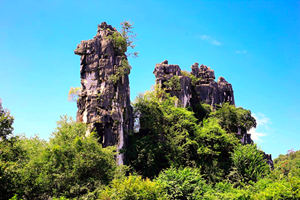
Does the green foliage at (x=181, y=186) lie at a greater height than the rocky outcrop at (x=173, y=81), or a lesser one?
lesser

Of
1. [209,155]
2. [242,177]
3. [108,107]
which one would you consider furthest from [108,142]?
[242,177]

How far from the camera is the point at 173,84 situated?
38031 mm

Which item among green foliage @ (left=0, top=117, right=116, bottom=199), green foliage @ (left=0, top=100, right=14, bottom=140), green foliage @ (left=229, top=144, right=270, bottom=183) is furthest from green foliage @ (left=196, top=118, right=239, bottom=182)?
green foliage @ (left=0, top=100, right=14, bottom=140)

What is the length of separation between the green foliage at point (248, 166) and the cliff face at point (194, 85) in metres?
10.7

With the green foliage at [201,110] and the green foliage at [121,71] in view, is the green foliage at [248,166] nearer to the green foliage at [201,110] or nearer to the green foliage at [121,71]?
the green foliage at [201,110]

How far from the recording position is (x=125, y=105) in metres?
29.2

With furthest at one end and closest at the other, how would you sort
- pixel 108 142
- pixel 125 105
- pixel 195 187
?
1. pixel 125 105
2. pixel 108 142
3. pixel 195 187

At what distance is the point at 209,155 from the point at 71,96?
17118mm

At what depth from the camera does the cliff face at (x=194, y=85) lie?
38125 mm

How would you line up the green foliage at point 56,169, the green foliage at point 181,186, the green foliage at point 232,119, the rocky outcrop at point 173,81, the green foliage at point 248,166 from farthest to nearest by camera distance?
the green foliage at point 232,119 < the rocky outcrop at point 173,81 < the green foliage at point 248,166 < the green foliage at point 181,186 < the green foliage at point 56,169

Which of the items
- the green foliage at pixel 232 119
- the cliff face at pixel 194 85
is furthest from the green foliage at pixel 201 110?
the green foliage at pixel 232 119

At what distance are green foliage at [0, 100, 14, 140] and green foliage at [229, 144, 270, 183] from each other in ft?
73.2

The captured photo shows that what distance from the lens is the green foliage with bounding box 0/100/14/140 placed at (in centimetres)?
2019

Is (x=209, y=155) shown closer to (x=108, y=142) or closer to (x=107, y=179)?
(x=108, y=142)
